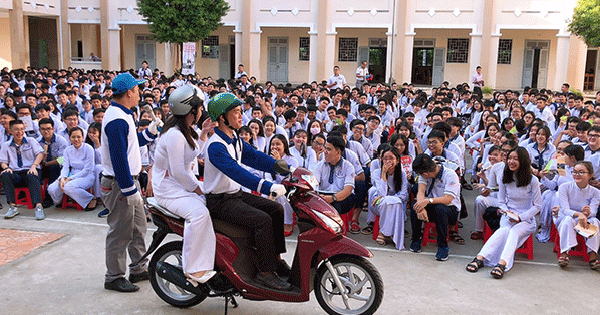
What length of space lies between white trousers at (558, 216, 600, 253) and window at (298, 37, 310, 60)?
2159 cm

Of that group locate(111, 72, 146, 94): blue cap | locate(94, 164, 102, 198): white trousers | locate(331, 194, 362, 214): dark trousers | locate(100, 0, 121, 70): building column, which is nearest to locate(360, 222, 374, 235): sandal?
locate(331, 194, 362, 214): dark trousers

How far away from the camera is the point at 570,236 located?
5.55 m

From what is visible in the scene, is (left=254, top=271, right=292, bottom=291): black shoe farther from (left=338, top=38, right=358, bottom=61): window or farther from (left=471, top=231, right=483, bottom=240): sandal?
(left=338, top=38, right=358, bottom=61): window

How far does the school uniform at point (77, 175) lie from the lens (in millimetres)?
7172

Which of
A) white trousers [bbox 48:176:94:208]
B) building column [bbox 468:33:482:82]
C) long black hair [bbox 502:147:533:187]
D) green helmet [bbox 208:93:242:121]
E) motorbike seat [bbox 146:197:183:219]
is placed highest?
building column [bbox 468:33:482:82]

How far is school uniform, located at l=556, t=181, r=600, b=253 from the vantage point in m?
5.51

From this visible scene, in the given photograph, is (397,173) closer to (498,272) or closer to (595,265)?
(498,272)

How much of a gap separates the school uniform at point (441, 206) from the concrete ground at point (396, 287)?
0.26 meters

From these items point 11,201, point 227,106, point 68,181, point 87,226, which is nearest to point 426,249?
point 227,106

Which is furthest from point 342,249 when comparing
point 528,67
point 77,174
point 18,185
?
point 528,67

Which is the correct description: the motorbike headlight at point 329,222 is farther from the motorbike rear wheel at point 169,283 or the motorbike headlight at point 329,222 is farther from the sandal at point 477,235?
the sandal at point 477,235

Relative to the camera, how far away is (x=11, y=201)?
7051 mm

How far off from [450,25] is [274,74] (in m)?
8.70

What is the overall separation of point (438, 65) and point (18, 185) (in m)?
21.4
